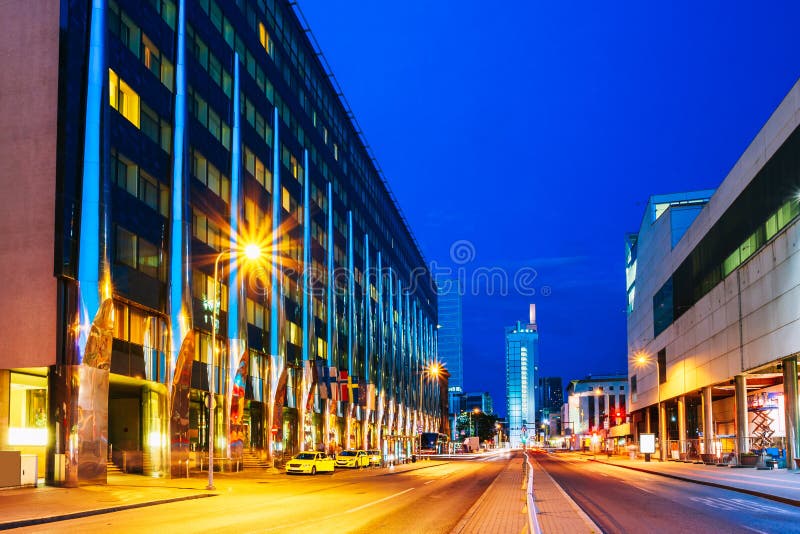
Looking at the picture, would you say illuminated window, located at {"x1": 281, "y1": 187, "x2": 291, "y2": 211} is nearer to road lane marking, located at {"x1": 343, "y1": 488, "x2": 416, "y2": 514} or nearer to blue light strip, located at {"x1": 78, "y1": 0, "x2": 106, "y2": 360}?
blue light strip, located at {"x1": 78, "y1": 0, "x2": 106, "y2": 360}

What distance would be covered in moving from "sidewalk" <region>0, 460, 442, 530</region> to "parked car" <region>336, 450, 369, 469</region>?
21217mm

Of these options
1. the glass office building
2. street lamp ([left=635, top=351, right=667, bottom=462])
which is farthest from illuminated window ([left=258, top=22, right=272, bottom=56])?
street lamp ([left=635, top=351, right=667, bottom=462])

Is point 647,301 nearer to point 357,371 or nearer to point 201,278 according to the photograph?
point 357,371

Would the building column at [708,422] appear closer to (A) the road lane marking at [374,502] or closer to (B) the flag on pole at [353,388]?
(B) the flag on pole at [353,388]

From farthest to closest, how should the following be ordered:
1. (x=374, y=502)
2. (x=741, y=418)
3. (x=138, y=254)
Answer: (x=741, y=418) < (x=138, y=254) < (x=374, y=502)

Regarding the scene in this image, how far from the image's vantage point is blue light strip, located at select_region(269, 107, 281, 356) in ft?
202

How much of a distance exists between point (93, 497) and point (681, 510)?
19.6 metres

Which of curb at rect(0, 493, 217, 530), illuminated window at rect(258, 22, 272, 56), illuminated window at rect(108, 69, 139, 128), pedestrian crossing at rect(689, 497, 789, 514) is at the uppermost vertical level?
illuminated window at rect(258, 22, 272, 56)

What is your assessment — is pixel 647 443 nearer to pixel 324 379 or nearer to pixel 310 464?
pixel 324 379

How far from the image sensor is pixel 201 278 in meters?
48.8

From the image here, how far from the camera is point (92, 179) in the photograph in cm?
3581

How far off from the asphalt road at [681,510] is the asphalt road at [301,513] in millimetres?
4113

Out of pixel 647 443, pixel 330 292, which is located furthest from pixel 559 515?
pixel 330 292

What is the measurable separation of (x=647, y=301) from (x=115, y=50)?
82.0 m
